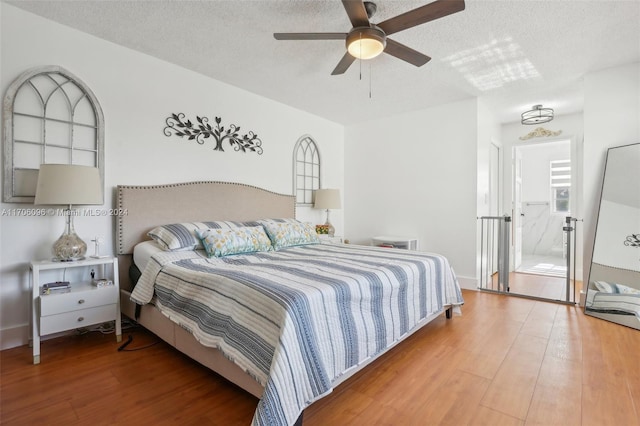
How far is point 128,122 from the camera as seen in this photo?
2832 millimetres

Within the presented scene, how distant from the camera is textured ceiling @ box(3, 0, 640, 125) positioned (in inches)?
88.4

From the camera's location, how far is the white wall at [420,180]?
4.06 meters

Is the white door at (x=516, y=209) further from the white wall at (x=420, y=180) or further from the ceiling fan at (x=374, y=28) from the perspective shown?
the ceiling fan at (x=374, y=28)

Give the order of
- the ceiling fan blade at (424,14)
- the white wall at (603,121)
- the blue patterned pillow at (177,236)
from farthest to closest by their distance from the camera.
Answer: the white wall at (603,121)
the blue patterned pillow at (177,236)
the ceiling fan blade at (424,14)

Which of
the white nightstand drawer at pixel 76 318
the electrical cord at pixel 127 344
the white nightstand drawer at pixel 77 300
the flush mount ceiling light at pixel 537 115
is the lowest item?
the electrical cord at pixel 127 344

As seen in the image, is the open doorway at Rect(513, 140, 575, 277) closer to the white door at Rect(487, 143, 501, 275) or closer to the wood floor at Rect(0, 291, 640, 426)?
the white door at Rect(487, 143, 501, 275)

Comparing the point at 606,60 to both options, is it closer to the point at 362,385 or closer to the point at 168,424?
the point at 362,385

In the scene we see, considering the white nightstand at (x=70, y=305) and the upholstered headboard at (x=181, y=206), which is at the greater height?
the upholstered headboard at (x=181, y=206)

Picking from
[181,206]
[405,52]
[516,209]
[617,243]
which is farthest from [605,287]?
[181,206]

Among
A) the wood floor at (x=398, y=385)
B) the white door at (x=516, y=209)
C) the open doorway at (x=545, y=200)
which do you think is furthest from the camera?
the open doorway at (x=545, y=200)

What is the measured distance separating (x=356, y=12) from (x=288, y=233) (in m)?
2.09

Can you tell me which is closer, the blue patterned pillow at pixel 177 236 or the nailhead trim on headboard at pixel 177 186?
the blue patterned pillow at pixel 177 236

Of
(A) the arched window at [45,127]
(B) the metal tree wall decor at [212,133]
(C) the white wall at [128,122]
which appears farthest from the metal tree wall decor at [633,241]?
(A) the arched window at [45,127]

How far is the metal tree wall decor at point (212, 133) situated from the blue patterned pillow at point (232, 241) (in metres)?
1.12
